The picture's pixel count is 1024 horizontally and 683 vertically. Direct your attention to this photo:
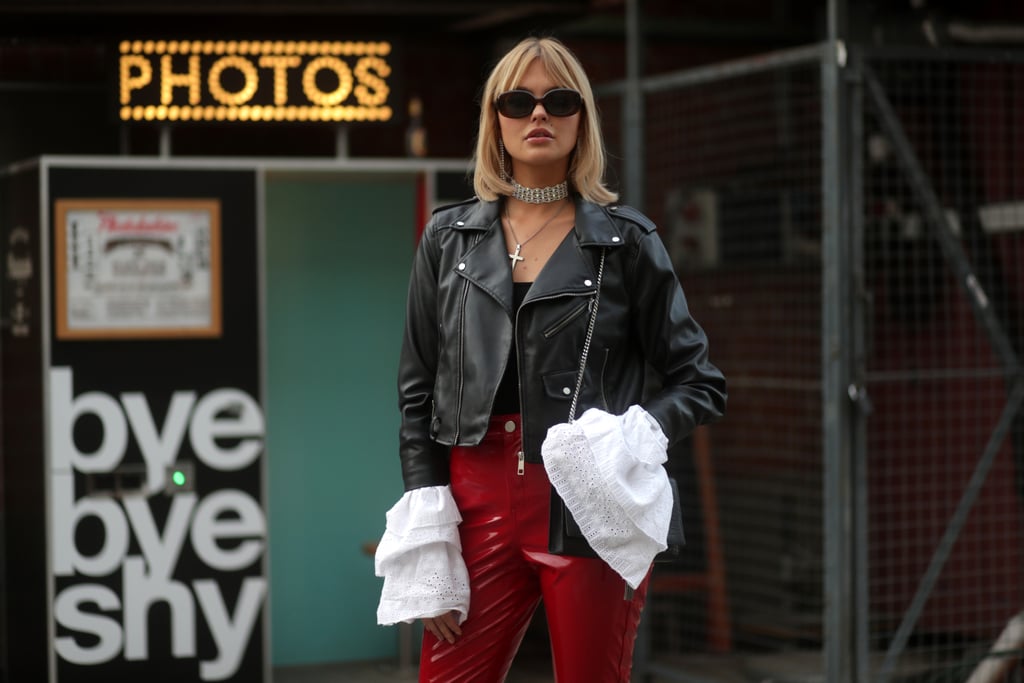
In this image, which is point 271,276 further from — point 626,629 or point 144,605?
point 626,629

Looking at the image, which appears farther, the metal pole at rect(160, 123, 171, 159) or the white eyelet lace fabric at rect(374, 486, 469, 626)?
the metal pole at rect(160, 123, 171, 159)

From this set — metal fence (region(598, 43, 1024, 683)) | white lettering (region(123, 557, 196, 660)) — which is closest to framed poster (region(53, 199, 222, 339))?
white lettering (region(123, 557, 196, 660))

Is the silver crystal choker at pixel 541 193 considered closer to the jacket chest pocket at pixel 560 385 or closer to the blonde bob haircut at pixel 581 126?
the blonde bob haircut at pixel 581 126

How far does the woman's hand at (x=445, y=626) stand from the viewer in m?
2.61

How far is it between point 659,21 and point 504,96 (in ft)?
14.4

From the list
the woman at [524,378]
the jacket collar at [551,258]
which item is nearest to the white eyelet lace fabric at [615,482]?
the woman at [524,378]

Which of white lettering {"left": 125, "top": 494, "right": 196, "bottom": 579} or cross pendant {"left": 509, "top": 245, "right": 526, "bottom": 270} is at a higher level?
cross pendant {"left": 509, "top": 245, "right": 526, "bottom": 270}

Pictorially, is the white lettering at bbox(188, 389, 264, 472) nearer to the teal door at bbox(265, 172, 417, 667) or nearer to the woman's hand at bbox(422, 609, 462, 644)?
the teal door at bbox(265, 172, 417, 667)

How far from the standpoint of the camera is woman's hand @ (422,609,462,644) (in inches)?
103

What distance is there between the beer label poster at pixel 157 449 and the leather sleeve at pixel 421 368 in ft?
8.35

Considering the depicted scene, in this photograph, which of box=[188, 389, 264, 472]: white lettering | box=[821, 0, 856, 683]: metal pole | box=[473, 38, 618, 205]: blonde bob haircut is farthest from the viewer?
box=[188, 389, 264, 472]: white lettering

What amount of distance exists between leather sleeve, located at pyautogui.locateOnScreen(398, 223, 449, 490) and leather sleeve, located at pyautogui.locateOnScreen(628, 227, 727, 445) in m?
0.37

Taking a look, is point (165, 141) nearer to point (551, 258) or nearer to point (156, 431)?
point (156, 431)

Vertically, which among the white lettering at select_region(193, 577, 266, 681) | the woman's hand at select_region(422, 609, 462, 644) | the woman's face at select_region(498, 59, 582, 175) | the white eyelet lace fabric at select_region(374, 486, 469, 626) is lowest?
the white lettering at select_region(193, 577, 266, 681)
